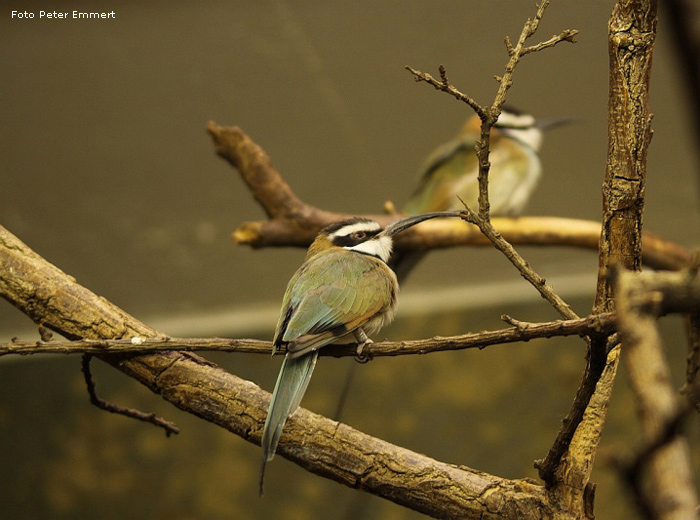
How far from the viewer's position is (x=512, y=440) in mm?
4246

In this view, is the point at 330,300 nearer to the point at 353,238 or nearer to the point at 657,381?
the point at 353,238

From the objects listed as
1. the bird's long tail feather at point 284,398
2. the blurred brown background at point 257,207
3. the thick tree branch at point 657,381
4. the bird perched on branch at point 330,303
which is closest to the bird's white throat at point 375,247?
the bird perched on branch at point 330,303

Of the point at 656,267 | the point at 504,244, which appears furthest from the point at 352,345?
the point at 656,267

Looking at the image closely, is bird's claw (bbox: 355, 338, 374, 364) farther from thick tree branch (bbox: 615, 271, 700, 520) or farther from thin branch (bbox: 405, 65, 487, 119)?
thick tree branch (bbox: 615, 271, 700, 520)

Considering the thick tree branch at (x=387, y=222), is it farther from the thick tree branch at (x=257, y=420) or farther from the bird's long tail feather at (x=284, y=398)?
the bird's long tail feather at (x=284, y=398)

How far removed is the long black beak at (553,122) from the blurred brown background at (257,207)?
0.05 metres

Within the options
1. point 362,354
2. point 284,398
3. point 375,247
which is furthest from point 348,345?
point 375,247

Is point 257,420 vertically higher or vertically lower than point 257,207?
lower

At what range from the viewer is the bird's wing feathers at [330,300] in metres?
1.61

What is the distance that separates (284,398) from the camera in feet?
4.98

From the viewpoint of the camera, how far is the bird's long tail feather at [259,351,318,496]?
4.84 ft

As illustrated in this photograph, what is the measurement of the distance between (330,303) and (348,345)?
10 cm

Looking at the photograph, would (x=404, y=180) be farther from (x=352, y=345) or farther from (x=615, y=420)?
(x=352, y=345)

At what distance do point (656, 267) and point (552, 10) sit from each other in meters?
1.07
